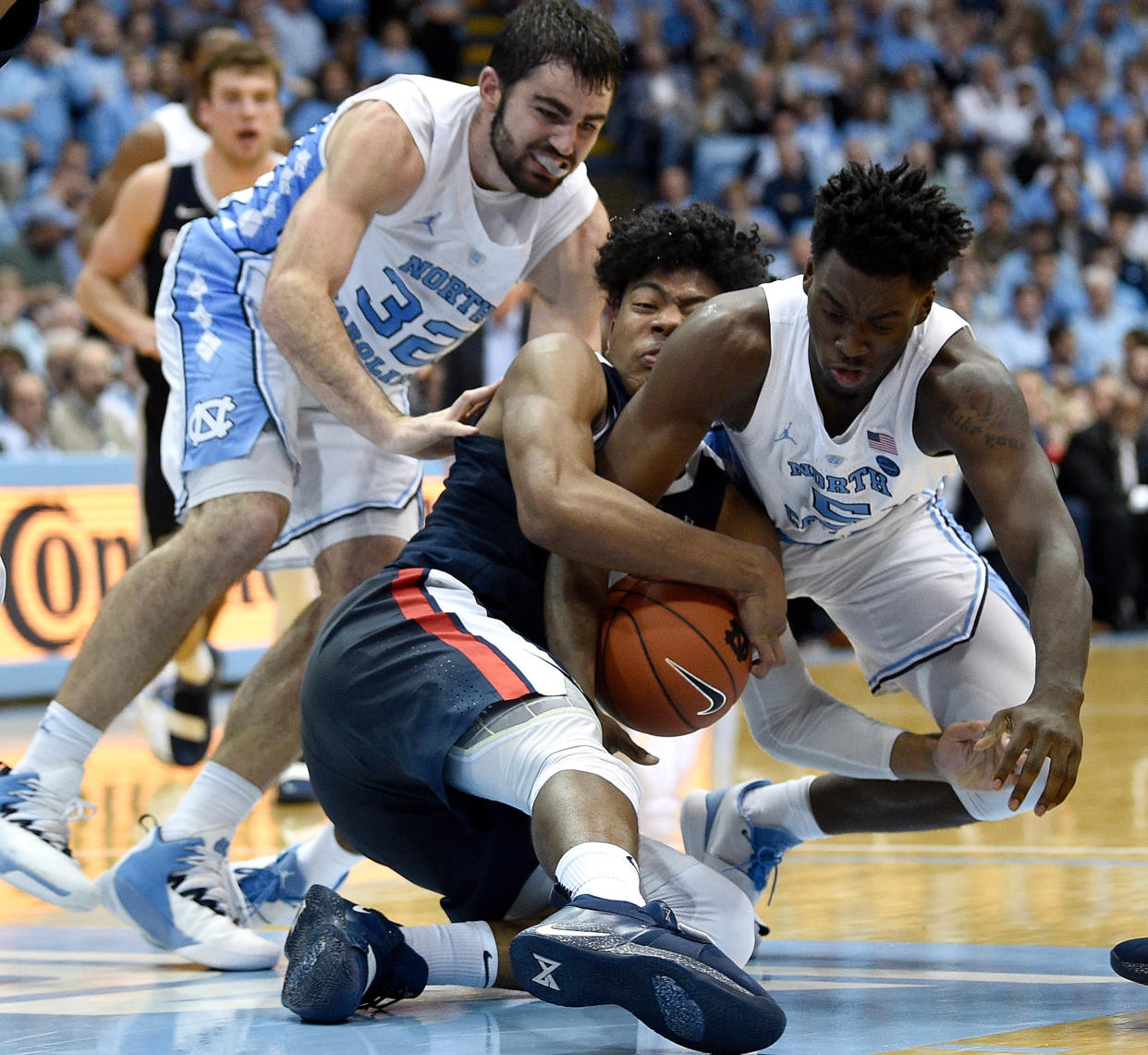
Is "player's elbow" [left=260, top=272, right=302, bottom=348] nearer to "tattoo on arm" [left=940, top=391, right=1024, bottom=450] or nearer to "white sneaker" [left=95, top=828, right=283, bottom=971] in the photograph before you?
"white sneaker" [left=95, top=828, right=283, bottom=971]

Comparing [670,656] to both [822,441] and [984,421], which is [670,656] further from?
[984,421]

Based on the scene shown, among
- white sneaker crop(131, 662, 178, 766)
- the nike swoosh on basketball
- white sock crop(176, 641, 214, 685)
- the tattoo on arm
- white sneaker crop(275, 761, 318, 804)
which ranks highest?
the tattoo on arm

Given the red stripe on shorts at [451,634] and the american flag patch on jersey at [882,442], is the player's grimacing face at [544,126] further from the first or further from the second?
the red stripe on shorts at [451,634]

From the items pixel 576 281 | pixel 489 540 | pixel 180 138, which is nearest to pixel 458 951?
pixel 489 540

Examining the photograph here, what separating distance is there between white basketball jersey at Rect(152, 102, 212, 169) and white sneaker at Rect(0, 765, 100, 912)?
9.62ft

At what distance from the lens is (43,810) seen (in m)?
3.55

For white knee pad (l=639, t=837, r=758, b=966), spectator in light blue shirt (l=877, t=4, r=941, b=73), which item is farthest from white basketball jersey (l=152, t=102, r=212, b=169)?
spectator in light blue shirt (l=877, t=4, r=941, b=73)

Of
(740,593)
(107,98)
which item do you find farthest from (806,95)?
(740,593)

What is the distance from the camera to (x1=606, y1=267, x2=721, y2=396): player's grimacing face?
3402 mm

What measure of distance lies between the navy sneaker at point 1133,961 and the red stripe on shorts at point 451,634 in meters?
1.09

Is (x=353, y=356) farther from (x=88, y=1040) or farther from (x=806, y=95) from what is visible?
(x=806, y=95)

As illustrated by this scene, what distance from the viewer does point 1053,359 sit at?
1371 centimetres

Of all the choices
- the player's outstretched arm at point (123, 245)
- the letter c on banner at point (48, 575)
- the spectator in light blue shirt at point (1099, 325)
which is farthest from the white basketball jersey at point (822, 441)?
the spectator in light blue shirt at point (1099, 325)

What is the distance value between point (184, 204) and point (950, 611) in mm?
3358
